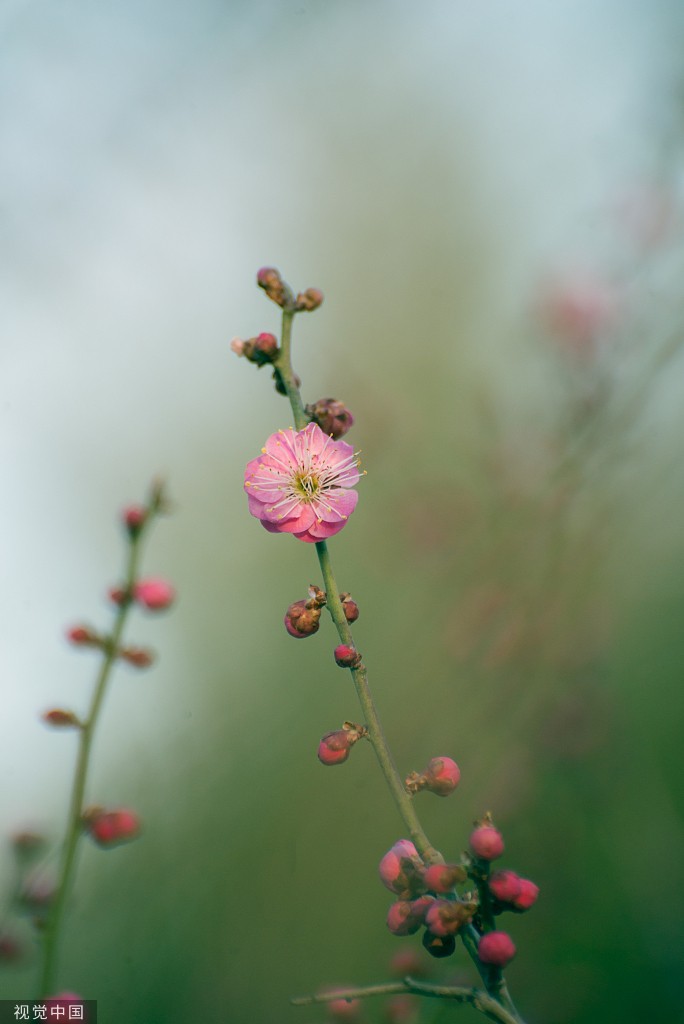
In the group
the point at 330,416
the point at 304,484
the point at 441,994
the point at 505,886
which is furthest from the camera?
the point at 304,484

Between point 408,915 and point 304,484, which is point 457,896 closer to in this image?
point 408,915

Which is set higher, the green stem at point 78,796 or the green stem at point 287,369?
the green stem at point 287,369

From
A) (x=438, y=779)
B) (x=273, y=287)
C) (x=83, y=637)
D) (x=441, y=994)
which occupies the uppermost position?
(x=273, y=287)

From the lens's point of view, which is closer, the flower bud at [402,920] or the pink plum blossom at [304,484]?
the flower bud at [402,920]

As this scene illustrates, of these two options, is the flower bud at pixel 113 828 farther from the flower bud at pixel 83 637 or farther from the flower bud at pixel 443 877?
the flower bud at pixel 443 877

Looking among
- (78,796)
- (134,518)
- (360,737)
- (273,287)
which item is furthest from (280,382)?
(78,796)

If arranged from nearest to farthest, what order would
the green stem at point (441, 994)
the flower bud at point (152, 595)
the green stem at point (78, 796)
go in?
the green stem at point (441, 994), the green stem at point (78, 796), the flower bud at point (152, 595)

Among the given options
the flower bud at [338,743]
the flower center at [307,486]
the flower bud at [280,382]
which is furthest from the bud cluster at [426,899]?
the flower bud at [280,382]
